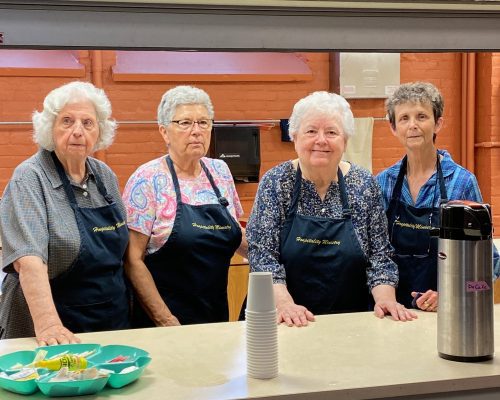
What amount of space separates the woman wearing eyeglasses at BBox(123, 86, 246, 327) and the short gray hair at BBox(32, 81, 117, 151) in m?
0.34

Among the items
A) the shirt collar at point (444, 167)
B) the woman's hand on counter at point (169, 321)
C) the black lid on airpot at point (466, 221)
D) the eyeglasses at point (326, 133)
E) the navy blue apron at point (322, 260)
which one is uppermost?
the eyeglasses at point (326, 133)

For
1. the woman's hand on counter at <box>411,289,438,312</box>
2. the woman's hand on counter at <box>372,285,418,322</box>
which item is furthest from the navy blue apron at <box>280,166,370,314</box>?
the woman's hand on counter at <box>411,289,438,312</box>

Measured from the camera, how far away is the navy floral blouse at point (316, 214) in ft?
7.56

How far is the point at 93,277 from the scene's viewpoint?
7.30ft

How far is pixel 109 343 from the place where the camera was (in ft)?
6.09

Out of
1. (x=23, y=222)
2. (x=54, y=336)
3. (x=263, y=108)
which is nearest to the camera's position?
(x=54, y=336)

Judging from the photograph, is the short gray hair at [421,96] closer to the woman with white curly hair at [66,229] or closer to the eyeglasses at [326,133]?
the eyeglasses at [326,133]

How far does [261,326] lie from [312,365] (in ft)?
0.68

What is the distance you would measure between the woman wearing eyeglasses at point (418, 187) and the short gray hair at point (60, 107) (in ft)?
3.65

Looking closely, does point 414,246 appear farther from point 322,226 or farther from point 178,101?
point 178,101

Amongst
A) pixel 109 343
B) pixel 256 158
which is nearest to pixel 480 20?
pixel 109 343

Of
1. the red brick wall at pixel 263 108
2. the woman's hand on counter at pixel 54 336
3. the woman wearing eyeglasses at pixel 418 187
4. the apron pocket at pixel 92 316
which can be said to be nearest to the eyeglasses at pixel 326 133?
the woman wearing eyeglasses at pixel 418 187

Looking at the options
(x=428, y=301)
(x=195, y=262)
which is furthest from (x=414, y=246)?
(x=195, y=262)

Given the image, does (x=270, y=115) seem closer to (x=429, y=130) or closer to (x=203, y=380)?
(x=429, y=130)
